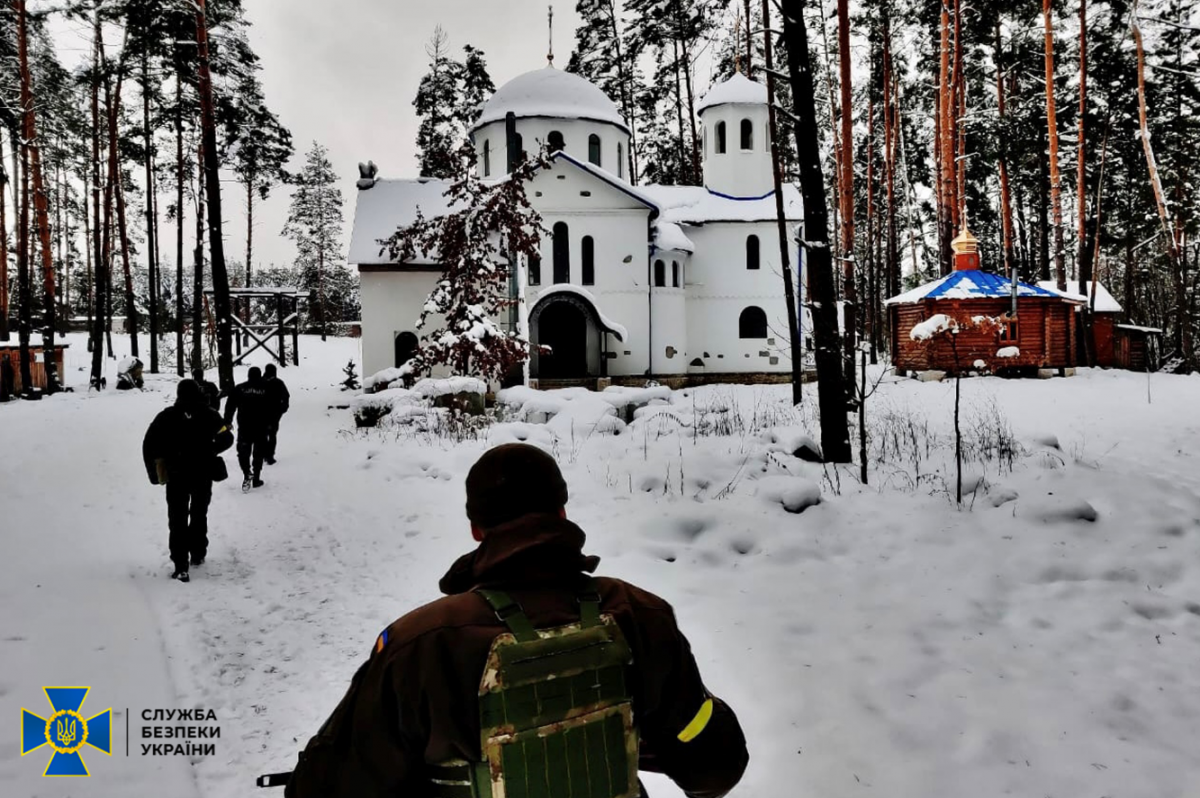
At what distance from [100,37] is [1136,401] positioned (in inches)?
1123

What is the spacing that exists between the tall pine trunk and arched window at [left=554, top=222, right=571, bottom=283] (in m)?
16.9

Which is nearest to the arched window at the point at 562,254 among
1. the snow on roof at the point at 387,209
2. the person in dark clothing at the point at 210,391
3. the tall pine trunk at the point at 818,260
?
the snow on roof at the point at 387,209

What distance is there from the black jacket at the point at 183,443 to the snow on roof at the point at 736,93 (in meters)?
25.8

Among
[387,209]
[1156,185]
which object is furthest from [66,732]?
[387,209]

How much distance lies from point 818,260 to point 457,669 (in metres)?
8.13

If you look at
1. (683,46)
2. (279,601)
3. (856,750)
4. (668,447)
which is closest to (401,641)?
(856,750)

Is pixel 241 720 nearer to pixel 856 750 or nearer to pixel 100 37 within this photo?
pixel 856 750

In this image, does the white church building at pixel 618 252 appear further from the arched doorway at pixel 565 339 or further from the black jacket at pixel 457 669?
the black jacket at pixel 457 669

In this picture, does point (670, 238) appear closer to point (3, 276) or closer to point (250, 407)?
point (250, 407)

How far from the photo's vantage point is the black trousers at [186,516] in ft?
21.7

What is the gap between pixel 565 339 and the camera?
2628cm

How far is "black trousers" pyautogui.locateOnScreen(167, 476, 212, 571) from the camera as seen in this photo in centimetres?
661

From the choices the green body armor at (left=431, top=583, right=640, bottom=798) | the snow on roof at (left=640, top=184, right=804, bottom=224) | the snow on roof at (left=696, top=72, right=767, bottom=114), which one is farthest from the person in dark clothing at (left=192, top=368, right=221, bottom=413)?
the snow on roof at (left=696, top=72, right=767, bottom=114)

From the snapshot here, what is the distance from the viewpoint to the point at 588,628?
1716 millimetres
